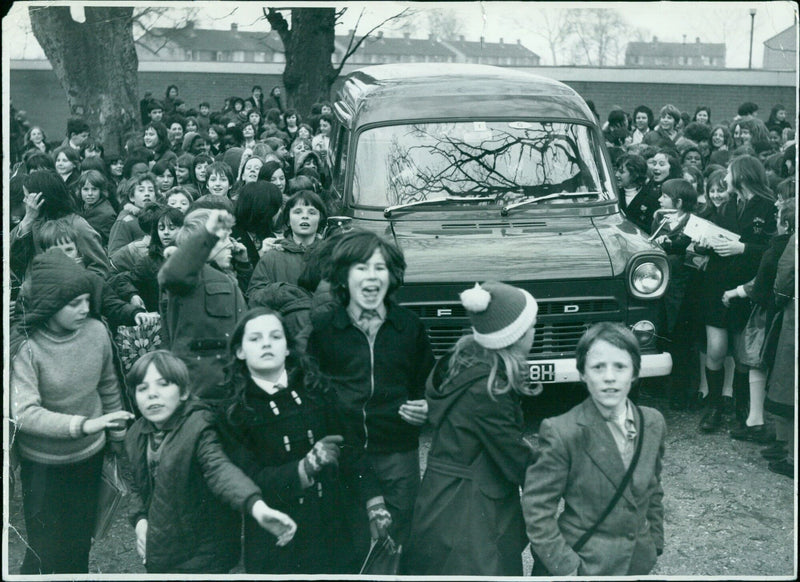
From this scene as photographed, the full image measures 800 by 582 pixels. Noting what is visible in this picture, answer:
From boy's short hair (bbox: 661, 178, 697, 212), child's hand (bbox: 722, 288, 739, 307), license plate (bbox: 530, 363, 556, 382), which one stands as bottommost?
license plate (bbox: 530, 363, 556, 382)

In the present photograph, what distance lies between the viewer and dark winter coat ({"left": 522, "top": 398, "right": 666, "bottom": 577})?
3270mm

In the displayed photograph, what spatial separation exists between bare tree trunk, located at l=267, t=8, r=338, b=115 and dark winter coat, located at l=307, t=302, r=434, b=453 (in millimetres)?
9049

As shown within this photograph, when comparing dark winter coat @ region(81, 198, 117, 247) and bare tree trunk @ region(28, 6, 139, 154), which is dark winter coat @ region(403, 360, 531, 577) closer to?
dark winter coat @ region(81, 198, 117, 247)

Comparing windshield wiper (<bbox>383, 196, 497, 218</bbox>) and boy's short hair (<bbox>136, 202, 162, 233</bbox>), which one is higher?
windshield wiper (<bbox>383, 196, 497, 218</bbox>)

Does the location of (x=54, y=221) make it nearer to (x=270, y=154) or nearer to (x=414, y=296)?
(x=414, y=296)

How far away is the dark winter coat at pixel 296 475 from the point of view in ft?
11.4

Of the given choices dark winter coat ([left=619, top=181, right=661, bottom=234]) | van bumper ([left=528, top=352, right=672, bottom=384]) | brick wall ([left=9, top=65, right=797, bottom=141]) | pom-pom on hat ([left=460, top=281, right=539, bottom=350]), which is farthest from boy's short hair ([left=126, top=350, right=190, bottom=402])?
brick wall ([left=9, top=65, right=797, bottom=141])

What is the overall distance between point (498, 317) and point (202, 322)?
133 cm

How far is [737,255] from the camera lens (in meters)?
5.52

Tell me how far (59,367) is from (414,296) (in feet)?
6.58

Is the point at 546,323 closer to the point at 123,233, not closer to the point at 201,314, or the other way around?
the point at 201,314

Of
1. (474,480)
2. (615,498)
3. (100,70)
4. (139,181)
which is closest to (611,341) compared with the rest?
(615,498)

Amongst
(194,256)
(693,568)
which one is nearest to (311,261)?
(194,256)

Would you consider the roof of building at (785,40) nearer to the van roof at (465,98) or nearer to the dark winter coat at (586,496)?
the van roof at (465,98)
